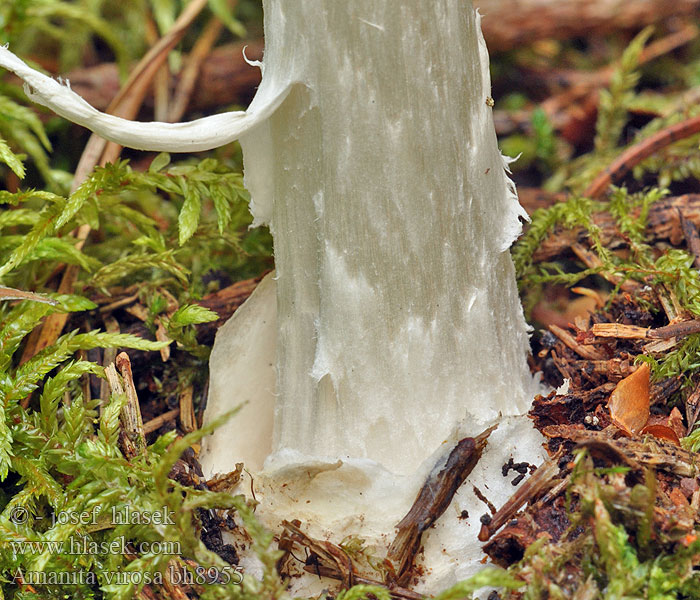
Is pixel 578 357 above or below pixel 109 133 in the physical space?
below

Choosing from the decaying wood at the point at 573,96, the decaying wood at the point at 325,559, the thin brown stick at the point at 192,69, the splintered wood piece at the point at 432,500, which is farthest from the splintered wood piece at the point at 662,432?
the thin brown stick at the point at 192,69

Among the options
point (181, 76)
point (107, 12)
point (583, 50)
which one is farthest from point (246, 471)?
point (583, 50)

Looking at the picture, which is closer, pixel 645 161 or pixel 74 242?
pixel 74 242

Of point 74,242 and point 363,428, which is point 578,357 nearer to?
point 363,428

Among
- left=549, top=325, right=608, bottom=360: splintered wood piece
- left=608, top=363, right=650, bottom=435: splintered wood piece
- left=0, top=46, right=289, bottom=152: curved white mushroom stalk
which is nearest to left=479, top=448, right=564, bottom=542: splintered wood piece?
left=608, top=363, right=650, bottom=435: splintered wood piece

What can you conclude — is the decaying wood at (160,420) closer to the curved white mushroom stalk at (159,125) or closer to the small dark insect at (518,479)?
the curved white mushroom stalk at (159,125)

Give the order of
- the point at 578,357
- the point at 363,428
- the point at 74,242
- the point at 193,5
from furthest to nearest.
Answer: the point at 193,5
the point at 74,242
the point at 578,357
the point at 363,428
